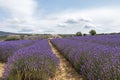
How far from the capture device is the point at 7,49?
938cm

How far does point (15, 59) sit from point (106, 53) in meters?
1.80

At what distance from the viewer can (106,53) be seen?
431 centimetres

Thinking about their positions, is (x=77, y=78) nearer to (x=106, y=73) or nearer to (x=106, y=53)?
(x=106, y=53)

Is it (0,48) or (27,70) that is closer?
(27,70)

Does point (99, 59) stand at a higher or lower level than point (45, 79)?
higher

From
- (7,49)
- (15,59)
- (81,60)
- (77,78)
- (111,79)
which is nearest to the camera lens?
(111,79)

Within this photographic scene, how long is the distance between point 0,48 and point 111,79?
24.1 ft

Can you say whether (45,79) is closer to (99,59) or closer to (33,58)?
(33,58)

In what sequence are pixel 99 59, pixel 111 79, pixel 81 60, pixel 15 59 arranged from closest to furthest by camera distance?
pixel 111 79 < pixel 99 59 < pixel 15 59 < pixel 81 60

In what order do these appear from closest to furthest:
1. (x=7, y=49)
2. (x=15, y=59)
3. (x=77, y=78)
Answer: (x=15, y=59), (x=77, y=78), (x=7, y=49)

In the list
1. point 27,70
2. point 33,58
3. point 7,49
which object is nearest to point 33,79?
point 27,70

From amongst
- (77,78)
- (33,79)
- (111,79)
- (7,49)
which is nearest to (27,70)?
(33,79)

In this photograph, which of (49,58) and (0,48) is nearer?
(49,58)

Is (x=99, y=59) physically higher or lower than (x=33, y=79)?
higher
